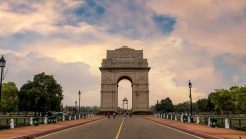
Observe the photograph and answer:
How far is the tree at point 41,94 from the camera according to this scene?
3337 inches

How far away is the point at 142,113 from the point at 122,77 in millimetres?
13630

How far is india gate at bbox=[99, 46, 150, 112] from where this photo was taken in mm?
111312

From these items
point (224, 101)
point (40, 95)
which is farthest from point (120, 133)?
point (224, 101)

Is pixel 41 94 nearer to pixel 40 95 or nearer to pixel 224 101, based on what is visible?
pixel 40 95

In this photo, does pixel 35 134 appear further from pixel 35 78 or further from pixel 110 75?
pixel 110 75

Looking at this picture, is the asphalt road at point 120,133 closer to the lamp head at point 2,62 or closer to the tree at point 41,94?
the lamp head at point 2,62

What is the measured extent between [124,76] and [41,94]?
36.0 m

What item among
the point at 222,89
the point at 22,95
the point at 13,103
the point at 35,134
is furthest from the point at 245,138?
the point at 222,89

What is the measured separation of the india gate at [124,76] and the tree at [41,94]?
22156mm

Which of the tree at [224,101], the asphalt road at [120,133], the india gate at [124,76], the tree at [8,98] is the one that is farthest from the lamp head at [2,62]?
the tree at [224,101]

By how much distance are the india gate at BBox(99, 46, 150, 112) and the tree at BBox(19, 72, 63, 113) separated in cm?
2216

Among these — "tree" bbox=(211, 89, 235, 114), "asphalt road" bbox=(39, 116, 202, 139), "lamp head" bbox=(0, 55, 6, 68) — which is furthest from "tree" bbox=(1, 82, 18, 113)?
"lamp head" bbox=(0, 55, 6, 68)

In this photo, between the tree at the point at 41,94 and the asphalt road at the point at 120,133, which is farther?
the tree at the point at 41,94

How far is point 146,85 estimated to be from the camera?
113625mm
